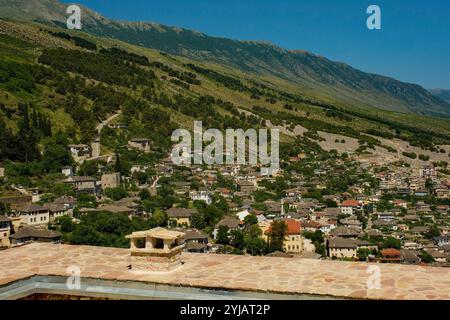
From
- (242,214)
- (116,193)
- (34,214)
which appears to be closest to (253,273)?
(34,214)

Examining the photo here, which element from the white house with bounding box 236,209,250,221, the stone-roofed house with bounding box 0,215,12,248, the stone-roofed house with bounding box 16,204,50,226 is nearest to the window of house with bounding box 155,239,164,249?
the stone-roofed house with bounding box 0,215,12,248

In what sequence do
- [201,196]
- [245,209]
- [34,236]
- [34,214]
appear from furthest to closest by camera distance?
1. [201,196]
2. [245,209]
3. [34,214]
4. [34,236]

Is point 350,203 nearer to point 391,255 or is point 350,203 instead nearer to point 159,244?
point 391,255

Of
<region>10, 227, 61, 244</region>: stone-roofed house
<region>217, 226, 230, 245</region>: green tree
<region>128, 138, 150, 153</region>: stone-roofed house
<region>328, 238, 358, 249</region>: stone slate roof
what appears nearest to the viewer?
<region>10, 227, 61, 244</region>: stone-roofed house

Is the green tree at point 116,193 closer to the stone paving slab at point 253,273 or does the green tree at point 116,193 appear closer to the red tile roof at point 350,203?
the red tile roof at point 350,203

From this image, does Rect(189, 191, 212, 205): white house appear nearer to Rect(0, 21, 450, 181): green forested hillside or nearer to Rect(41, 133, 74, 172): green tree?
Rect(0, 21, 450, 181): green forested hillside

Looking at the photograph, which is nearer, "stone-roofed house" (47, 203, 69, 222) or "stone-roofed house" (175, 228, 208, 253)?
"stone-roofed house" (175, 228, 208, 253)
